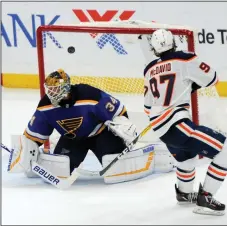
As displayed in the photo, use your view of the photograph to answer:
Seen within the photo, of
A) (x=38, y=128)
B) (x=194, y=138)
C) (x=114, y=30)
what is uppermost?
(x=114, y=30)

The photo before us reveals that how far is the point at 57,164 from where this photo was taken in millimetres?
3762

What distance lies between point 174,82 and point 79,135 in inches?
29.7

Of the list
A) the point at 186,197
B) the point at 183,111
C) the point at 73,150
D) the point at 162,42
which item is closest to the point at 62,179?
the point at 73,150

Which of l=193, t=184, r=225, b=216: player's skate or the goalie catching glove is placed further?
the goalie catching glove

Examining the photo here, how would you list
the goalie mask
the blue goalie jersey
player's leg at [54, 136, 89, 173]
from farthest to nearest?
player's leg at [54, 136, 89, 173] → the blue goalie jersey → the goalie mask

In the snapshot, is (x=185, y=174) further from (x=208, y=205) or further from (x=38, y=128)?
(x=38, y=128)

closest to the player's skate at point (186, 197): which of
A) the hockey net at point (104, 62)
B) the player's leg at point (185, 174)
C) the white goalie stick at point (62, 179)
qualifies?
the player's leg at point (185, 174)

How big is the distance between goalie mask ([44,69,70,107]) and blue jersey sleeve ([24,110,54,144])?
0.17 meters

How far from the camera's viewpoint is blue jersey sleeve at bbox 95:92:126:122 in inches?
146

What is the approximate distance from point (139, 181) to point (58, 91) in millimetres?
616

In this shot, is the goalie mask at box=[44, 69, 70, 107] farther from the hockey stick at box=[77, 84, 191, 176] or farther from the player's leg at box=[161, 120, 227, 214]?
the player's leg at box=[161, 120, 227, 214]

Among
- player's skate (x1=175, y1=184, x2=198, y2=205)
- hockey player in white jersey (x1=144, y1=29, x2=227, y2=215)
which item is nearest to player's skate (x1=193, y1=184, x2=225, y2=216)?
hockey player in white jersey (x1=144, y1=29, x2=227, y2=215)

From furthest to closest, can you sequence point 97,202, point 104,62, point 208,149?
point 104,62 → point 97,202 → point 208,149

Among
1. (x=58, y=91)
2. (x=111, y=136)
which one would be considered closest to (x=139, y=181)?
(x=111, y=136)
